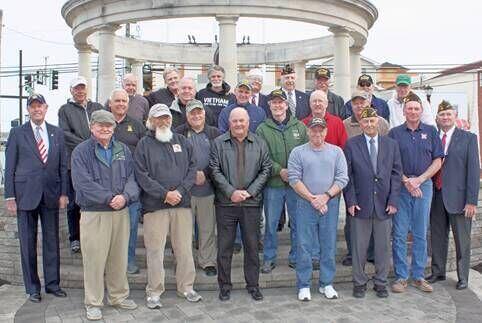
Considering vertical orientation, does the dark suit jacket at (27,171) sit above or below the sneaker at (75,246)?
above

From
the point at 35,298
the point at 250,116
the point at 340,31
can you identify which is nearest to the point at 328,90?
the point at 250,116

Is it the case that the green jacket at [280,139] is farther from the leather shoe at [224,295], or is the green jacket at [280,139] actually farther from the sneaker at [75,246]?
the sneaker at [75,246]

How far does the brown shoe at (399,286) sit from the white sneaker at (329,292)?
29.8 inches

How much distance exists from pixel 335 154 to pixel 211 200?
1581 mm

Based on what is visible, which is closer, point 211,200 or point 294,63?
point 211,200

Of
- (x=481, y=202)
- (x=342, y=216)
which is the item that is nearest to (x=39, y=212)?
(x=342, y=216)

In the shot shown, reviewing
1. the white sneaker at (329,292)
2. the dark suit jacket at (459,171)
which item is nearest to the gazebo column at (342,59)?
the dark suit jacket at (459,171)

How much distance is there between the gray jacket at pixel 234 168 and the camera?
18.1 ft

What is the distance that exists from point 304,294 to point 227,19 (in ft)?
26.2

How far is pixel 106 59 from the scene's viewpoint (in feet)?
42.9

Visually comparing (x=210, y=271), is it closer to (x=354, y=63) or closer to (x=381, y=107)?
(x=381, y=107)

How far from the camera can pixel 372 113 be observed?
226 inches

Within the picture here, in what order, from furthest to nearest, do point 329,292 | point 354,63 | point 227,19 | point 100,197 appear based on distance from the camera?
1. point 354,63
2. point 227,19
3. point 329,292
4. point 100,197

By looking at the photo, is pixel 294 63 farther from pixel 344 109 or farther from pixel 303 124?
pixel 303 124
